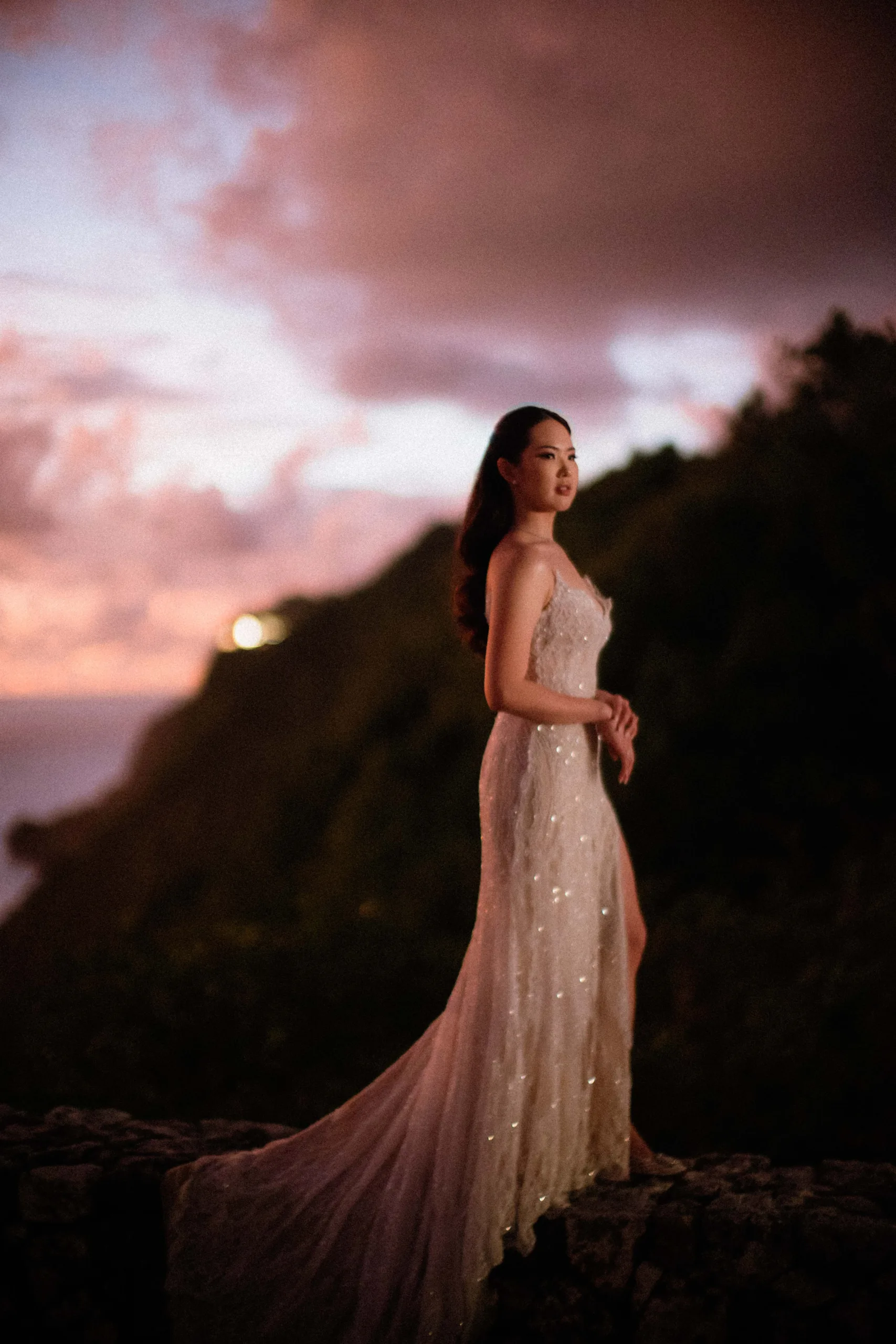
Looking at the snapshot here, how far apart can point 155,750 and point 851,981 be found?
19.1 metres

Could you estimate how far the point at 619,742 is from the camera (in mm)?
3393

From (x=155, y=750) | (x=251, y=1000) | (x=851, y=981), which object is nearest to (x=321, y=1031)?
(x=251, y=1000)

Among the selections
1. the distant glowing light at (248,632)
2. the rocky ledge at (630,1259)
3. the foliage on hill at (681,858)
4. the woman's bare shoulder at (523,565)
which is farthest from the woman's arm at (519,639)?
the distant glowing light at (248,632)

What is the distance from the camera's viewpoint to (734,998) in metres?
7.08

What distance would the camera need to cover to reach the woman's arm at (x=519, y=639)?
10.6ft

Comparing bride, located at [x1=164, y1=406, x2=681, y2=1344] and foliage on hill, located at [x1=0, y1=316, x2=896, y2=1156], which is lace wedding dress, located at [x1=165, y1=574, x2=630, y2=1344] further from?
foliage on hill, located at [x1=0, y1=316, x2=896, y2=1156]

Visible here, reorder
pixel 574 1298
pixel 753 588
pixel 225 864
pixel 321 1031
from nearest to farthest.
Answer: pixel 574 1298 → pixel 321 1031 → pixel 753 588 → pixel 225 864

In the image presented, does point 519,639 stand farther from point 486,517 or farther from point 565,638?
point 486,517

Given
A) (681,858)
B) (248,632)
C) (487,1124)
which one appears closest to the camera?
(487,1124)

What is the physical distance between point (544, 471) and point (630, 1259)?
2.39m

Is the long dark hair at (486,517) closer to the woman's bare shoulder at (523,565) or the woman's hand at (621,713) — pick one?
the woman's bare shoulder at (523,565)

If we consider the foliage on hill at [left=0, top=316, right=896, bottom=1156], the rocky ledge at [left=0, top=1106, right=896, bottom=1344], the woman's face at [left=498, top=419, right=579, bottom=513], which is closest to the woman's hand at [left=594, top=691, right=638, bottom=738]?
the woman's face at [left=498, top=419, right=579, bottom=513]

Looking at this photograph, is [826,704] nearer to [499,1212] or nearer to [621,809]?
[621,809]

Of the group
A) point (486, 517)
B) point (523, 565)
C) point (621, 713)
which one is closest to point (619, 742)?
point (621, 713)
